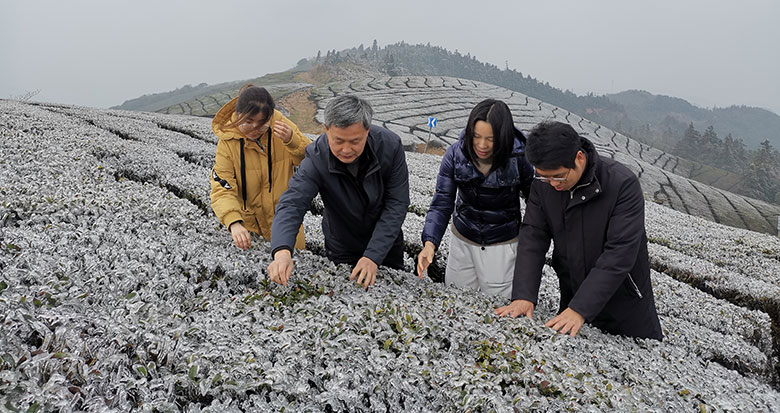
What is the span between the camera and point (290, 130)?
483cm

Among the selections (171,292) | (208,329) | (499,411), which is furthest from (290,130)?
(499,411)

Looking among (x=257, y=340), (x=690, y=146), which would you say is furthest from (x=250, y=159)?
(x=690, y=146)

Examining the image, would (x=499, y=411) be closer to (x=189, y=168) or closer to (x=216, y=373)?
(x=216, y=373)

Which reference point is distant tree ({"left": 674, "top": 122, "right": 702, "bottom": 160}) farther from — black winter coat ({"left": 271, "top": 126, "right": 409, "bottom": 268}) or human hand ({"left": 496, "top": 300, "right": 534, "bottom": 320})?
black winter coat ({"left": 271, "top": 126, "right": 409, "bottom": 268})

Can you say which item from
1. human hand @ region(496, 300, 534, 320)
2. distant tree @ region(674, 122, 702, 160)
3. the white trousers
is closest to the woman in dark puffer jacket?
the white trousers

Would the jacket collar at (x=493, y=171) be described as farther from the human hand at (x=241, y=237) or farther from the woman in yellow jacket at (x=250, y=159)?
the human hand at (x=241, y=237)

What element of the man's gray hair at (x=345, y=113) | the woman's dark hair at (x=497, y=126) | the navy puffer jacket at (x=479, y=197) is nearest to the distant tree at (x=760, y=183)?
the navy puffer jacket at (x=479, y=197)

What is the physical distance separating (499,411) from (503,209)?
2.71m

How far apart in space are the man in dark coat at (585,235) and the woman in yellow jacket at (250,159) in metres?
2.74

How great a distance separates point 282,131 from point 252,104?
0.52 m

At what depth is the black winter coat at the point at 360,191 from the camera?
4062 millimetres

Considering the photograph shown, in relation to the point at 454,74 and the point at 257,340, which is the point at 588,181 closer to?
the point at 257,340

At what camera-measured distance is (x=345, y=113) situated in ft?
11.6

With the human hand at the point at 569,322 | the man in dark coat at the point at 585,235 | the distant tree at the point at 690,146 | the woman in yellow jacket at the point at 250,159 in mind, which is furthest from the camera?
the distant tree at the point at 690,146
